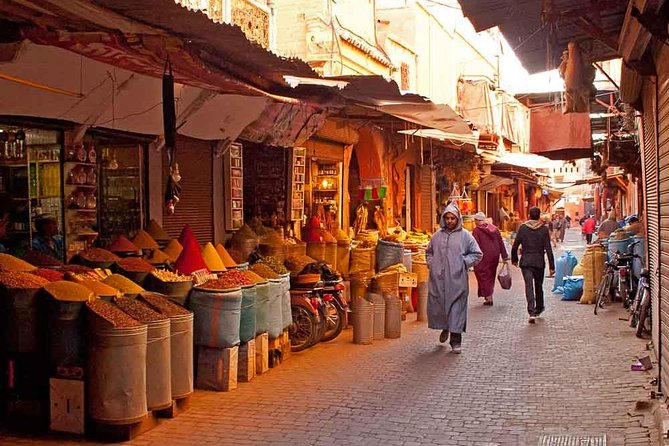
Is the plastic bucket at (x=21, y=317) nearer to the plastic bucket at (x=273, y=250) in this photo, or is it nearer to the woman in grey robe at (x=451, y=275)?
the woman in grey robe at (x=451, y=275)

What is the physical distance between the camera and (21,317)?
6.02 metres

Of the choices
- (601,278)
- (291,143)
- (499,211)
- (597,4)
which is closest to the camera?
(597,4)

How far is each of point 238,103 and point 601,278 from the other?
8230mm

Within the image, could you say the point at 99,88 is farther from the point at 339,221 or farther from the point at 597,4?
the point at 339,221

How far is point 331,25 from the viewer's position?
17875mm

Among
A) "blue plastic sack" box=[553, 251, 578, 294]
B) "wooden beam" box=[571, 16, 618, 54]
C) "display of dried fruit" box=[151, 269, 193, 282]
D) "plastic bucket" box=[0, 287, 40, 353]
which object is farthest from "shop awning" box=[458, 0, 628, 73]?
"blue plastic sack" box=[553, 251, 578, 294]

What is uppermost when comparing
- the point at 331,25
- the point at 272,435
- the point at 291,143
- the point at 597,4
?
the point at 331,25

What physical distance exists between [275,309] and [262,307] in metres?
0.32

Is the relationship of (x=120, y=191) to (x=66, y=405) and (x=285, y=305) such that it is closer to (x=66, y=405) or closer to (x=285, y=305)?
(x=285, y=305)

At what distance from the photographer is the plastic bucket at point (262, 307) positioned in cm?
814

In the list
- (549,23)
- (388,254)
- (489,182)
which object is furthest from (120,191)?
(489,182)

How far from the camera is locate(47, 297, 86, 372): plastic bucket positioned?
5.92m

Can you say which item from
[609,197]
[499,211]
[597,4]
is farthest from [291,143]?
[609,197]

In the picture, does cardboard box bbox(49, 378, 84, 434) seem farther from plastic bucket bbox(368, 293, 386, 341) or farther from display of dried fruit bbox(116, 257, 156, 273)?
plastic bucket bbox(368, 293, 386, 341)
